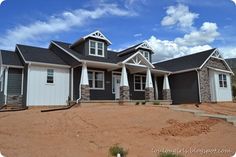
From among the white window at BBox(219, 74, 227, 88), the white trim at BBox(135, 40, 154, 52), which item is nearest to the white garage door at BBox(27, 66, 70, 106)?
the white trim at BBox(135, 40, 154, 52)

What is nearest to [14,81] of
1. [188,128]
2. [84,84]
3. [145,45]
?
[84,84]

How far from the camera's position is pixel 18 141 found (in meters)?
6.77

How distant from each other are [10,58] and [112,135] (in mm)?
11747

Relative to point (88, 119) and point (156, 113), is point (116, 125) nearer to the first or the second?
point (88, 119)

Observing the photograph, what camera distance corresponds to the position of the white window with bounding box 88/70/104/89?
17.1 metres

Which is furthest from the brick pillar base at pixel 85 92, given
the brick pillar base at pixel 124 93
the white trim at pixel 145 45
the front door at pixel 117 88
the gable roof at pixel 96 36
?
the white trim at pixel 145 45

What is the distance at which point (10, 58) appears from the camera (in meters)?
16.3

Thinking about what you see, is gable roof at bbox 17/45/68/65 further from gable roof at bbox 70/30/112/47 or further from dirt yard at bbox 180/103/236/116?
dirt yard at bbox 180/103/236/116

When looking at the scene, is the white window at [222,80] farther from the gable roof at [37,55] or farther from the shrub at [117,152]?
the shrub at [117,152]

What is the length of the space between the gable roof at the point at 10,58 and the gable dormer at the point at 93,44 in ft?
15.0

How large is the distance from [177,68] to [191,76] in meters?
1.95

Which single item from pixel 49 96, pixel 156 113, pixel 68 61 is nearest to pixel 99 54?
pixel 68 61

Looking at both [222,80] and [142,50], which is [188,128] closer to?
[142,50]

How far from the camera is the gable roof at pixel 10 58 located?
15434mm
